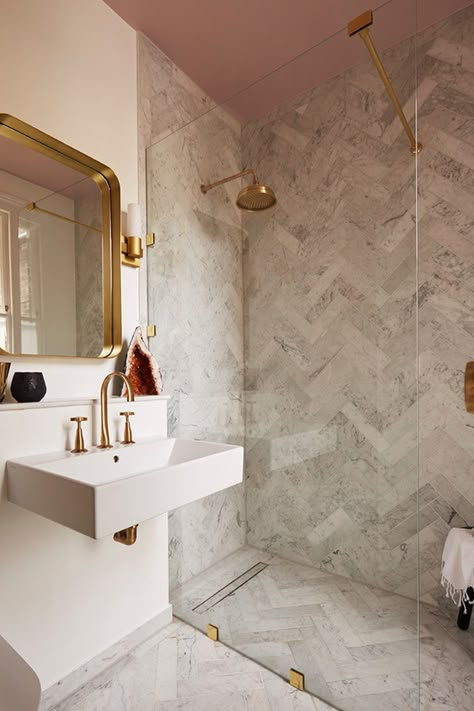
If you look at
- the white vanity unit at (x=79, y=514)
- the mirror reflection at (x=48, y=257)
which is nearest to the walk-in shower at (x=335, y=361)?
the white vanity unit at (x=79, y=514)

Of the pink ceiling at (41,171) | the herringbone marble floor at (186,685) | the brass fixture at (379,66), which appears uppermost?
the brass fixture at (379,66)

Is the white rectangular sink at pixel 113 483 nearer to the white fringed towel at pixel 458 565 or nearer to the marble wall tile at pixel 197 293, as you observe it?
the marble wall tile at pixel 197 293

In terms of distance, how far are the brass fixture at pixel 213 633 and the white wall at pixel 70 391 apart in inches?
10.0

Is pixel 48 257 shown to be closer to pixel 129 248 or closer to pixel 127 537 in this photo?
pixel 129 248

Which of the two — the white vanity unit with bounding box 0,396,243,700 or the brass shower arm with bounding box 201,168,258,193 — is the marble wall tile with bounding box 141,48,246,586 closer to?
the brass shower arm with bounding box 201,168,258,193

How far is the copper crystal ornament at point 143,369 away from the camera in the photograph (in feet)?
5.86

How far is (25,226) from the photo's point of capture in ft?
4.85

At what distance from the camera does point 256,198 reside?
1552mm

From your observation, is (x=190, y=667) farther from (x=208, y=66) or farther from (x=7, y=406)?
(x=208, y=66)

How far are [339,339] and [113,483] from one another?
857 mm

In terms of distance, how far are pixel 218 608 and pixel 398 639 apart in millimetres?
719

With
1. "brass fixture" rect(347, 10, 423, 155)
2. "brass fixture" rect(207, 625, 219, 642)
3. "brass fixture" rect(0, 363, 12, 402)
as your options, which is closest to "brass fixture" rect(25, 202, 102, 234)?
"brass fixture" rect(0, 363, 12, 402)

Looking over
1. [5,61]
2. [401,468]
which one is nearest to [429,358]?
[401,468]

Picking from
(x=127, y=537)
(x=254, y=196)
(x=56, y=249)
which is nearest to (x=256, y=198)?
(x=254, y=196)
